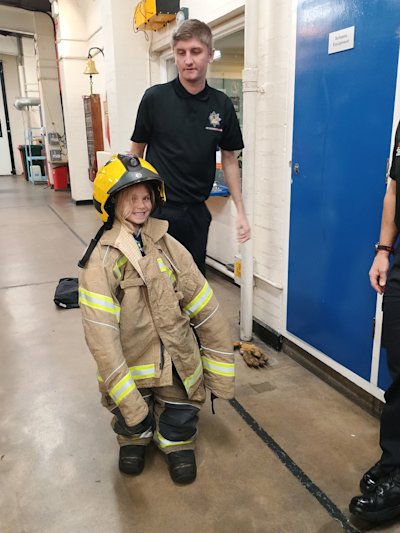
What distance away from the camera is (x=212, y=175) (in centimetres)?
217

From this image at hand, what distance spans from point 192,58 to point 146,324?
1.15 metres

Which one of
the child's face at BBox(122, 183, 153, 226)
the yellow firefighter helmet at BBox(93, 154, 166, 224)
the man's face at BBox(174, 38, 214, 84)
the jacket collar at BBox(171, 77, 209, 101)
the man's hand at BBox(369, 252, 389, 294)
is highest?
the man's face at BBox(174, 38, 214, 84)

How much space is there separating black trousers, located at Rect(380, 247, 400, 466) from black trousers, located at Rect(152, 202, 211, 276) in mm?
946

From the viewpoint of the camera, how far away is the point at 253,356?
264 cm

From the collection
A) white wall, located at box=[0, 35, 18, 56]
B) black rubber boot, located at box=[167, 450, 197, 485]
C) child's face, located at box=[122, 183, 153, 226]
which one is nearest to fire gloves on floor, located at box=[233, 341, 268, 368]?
black rubber boot, located at box=[167, 450, 197, 485]

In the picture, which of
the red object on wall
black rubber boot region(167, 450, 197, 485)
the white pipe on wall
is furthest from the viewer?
the red object on wall

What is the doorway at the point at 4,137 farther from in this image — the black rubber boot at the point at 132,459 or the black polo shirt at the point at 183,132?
the black rubber boot at the point at 132,459

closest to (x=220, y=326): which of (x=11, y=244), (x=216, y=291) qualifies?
(x=216, y=291)

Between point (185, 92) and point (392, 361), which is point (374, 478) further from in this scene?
point (185, 92)

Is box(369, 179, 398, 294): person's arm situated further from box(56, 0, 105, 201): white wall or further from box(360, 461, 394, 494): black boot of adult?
box(56, 0, 105, 201): white wall

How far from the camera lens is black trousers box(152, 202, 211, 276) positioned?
212 cm

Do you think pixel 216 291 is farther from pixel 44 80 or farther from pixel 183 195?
pixel 44 80

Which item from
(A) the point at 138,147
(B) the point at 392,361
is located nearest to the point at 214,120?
(A) the point at 138,147

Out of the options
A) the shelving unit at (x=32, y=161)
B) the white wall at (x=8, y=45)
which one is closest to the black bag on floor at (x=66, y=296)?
the shelving unit at (x=32, y=161)
